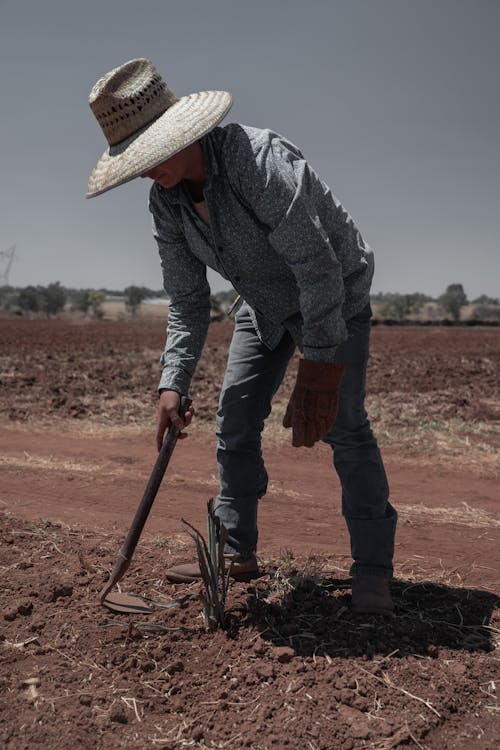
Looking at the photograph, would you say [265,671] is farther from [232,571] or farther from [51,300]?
[51,300]

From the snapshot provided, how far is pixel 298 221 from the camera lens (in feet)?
7.29

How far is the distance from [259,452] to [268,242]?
94 cm

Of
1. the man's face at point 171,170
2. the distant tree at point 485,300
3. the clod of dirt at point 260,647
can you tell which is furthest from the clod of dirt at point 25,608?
the distant tree at point 485,300

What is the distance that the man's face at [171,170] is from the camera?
233 cm

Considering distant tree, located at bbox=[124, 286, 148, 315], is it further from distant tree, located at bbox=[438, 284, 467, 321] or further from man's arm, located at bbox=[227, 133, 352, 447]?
man's arm, located at bbox=[227, 133, 352, 447]

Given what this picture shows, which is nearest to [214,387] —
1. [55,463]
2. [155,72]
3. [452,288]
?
[55,463]

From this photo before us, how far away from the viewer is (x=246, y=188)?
2285 millimetres

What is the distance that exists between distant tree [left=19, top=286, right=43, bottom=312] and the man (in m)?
51.1

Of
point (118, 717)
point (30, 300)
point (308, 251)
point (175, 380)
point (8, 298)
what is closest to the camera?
point (118, 717)

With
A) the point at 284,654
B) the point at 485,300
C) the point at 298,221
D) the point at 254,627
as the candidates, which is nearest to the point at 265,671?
the point at 284,654

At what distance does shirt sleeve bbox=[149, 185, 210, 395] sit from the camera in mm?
2809

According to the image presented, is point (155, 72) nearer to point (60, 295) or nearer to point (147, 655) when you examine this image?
point (147, 655)

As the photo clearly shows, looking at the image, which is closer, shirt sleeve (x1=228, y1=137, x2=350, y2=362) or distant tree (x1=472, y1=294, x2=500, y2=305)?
shirt sleeve (x1=228, y1=137, x2=350, y2=362)

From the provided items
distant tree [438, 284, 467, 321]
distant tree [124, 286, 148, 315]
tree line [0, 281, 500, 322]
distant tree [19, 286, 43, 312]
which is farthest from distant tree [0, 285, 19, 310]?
distant tree [438, 284, 467, 321]
